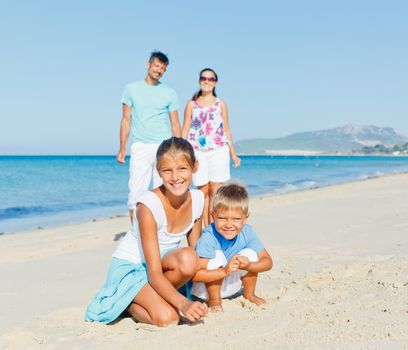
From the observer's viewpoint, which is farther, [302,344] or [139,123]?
[139,123]

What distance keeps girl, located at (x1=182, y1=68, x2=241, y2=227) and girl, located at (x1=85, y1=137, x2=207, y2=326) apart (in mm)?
2246

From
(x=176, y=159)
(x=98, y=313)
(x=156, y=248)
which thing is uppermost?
(x=176, y=159)

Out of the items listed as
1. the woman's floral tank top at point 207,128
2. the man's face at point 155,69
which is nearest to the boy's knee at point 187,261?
the woman's floral tank top at point 207,128

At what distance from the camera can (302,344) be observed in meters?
2.30

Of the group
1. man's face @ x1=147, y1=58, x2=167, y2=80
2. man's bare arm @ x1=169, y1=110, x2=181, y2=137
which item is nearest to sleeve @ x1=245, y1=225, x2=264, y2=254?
man's bare arm @ x1=169, y1=110, x2=181, y2=137

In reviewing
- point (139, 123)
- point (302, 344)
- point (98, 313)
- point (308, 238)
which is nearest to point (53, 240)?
point (139, 123)

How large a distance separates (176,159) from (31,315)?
1.42m

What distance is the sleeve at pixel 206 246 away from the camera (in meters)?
3.21

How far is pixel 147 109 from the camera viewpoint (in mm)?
5469

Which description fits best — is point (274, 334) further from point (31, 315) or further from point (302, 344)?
point (31, 315)

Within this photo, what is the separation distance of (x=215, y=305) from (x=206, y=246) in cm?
37

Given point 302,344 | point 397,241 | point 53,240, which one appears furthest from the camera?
point 53,240

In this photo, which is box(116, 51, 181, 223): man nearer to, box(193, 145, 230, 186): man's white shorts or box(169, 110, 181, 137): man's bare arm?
box(169, 110, 181, 137): man's bare arm

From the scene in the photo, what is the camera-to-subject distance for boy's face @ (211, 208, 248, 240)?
321 centimetres
